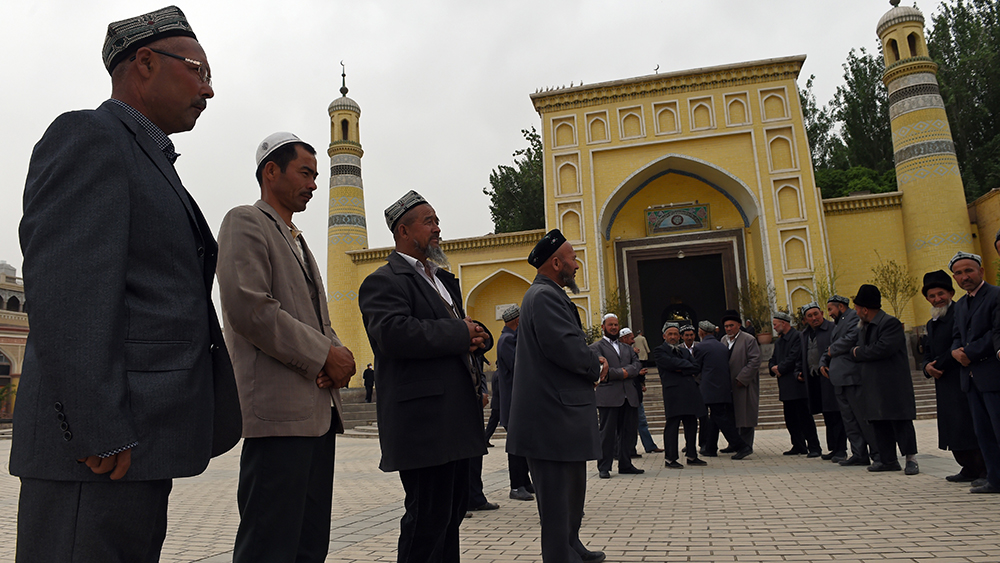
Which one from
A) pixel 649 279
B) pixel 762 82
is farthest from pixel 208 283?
pixel 649 279

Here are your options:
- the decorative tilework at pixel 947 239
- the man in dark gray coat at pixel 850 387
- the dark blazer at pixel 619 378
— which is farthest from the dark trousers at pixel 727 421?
the decorative tilework at pixel 947 239

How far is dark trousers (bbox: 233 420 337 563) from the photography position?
2.00m

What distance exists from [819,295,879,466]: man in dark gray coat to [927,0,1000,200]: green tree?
21002 millimetres

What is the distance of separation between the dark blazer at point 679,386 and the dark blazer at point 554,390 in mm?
4661

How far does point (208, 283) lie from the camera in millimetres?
1751

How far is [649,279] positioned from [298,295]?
84.2 feet

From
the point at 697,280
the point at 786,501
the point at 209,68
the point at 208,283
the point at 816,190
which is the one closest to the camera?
the point at 208,283

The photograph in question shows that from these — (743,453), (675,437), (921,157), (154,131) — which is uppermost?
(921,157)

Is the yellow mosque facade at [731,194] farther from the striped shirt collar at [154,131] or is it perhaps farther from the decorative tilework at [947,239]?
the striped shirt collar at [154,131]

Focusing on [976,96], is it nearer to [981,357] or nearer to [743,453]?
[743,453]

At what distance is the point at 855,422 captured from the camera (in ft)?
22.8

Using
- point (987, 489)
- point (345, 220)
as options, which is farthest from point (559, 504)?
point (345, 220)

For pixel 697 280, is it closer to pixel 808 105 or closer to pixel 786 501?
pixel 808 105

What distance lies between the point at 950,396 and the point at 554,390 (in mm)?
4204
